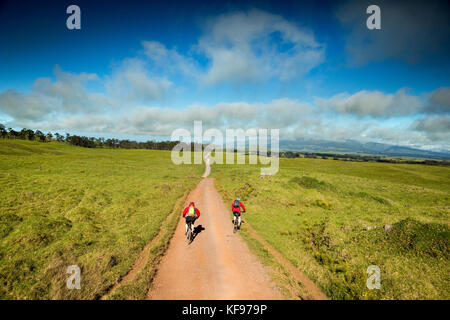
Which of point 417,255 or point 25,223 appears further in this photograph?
point 25,223

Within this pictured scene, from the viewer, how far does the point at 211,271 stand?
9562mm

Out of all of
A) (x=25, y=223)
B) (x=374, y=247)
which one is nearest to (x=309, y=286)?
(x=374, y=247)

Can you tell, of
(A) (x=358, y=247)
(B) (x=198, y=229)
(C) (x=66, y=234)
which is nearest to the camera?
(A) (x=358, y=247)

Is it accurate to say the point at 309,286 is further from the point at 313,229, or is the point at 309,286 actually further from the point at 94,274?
the point at 94,274

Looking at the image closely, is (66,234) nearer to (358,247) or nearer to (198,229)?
(198,229)

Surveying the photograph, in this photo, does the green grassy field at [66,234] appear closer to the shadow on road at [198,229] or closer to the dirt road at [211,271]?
the dirt road at [211,271]

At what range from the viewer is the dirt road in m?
8.12

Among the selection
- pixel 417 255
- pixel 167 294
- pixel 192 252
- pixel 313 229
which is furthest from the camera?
pixel 313 229

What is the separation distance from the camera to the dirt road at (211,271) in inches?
320

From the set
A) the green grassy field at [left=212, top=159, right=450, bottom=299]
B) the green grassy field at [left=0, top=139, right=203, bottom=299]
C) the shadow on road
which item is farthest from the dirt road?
the green grassy field at [left=0, top=139, right=203, bottom=299]

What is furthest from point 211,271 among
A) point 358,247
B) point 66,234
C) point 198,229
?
point 66,234

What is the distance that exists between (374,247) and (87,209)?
916 inches

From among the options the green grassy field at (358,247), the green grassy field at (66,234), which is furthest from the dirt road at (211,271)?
the green grassy field at (66,234)
